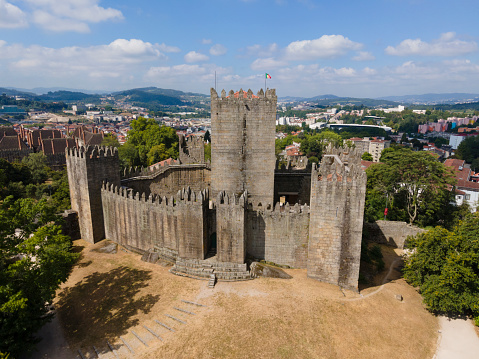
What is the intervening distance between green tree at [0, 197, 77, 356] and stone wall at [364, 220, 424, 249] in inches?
1261

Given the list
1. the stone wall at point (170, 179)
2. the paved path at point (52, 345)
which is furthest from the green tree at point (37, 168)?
the paved path at point (52, 345)

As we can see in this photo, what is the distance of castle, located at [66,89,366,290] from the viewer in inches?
929

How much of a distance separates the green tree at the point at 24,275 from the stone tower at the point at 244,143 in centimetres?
1486

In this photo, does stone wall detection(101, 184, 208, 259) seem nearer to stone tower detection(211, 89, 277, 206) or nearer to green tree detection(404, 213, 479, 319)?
stone tower detection(211, 89, 277, 206)

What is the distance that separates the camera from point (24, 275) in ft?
57.4

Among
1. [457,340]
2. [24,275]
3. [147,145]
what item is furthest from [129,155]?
[457,340]

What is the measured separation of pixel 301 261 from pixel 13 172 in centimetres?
5138

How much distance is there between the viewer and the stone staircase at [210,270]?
24891mm

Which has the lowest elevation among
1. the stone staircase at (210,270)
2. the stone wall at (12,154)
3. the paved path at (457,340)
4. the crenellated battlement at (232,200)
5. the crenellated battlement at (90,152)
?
the paved path at (457,340)

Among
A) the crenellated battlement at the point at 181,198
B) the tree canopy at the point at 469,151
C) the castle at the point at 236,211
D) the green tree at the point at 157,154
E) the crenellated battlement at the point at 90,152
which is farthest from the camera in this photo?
the tree canopy at the point at 469,151

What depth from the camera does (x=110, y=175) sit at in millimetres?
32031

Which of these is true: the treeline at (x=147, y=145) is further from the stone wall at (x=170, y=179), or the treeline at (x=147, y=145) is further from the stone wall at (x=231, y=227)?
the stone wall at (x=231, y=227)

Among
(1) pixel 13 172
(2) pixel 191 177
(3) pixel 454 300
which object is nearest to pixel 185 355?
(3) pixel 454 300

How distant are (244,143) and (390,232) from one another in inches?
844
